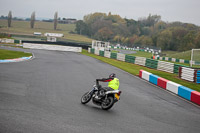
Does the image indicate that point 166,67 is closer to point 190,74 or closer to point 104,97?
point 190,74

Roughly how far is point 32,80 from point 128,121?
7.70 meters

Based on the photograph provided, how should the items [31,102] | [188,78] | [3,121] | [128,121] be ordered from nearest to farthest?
1. [3,121]
2. [128,121]
3. [31,102]
4. [188,78]

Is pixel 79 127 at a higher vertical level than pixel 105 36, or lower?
lower

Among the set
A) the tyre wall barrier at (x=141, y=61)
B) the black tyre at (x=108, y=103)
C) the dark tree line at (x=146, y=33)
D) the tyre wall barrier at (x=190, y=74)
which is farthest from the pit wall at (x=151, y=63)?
the dark tree line at (x=146, y=33)

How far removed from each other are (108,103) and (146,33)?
457 ft

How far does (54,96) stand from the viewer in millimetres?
10617

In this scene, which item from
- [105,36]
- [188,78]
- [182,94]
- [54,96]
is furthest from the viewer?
[105,36]

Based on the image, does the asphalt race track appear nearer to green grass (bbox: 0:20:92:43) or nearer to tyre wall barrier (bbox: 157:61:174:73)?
tyre wall barrier (bbox: 157:61:174:73)

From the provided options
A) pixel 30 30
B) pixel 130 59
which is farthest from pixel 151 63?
pixel 30 30

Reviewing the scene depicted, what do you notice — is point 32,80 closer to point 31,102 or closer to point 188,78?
point 31,102

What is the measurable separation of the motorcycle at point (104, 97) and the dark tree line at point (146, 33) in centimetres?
5880

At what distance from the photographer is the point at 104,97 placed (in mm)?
9344

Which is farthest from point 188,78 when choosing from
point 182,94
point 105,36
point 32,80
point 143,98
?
point 105,36

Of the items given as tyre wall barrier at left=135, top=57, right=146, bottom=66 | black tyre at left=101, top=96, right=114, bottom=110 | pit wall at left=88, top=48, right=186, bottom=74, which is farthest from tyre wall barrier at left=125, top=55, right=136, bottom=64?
black tyre at left=101, top=96, right=114, bottom=110
